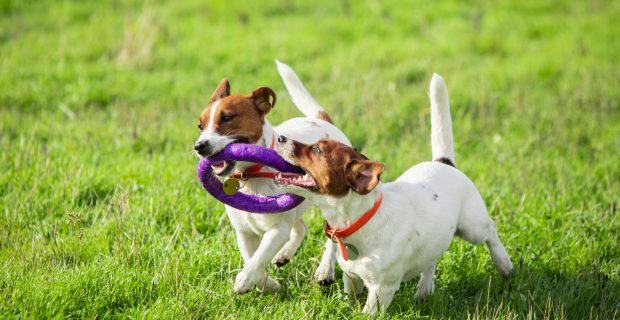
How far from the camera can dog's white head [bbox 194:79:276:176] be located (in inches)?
194

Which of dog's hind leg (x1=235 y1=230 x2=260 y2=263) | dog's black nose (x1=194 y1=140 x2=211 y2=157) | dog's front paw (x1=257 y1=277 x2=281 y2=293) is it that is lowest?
dog's front paw (x1=257 y1=277 x2=281 y2=293)

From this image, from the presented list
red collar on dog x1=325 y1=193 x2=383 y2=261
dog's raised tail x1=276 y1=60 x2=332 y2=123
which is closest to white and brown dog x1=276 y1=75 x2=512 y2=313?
red collar on dog x1=325 y1=193 x2=383 y2=261

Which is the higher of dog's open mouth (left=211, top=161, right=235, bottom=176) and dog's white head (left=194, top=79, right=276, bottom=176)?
dog's white head (left=194, top=79, right=276, bottom=176)

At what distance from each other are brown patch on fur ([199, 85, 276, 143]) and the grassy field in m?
1.00

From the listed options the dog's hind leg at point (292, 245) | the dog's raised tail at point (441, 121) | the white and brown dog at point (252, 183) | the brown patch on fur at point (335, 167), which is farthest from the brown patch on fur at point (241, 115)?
the dog's raised tail at point (441, 121)

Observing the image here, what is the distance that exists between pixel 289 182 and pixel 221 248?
55.3 inches

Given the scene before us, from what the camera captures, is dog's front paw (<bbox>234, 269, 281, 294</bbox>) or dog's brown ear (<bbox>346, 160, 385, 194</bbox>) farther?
dog's front paw (<bbox>234, 269, 281, 294</bbox>)

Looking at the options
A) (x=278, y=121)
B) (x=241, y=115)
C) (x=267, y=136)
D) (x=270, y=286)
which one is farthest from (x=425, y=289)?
(x=278, y=121)

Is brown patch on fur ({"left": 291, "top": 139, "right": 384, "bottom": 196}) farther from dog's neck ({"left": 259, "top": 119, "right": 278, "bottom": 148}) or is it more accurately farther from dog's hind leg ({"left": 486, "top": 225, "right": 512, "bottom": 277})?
dog's hind leg ({"left": 486, "top": 225, "right": 512, "bottom": 277})

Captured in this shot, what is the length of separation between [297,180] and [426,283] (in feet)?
5.11

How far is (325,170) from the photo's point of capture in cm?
455

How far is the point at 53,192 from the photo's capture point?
6.49 meters

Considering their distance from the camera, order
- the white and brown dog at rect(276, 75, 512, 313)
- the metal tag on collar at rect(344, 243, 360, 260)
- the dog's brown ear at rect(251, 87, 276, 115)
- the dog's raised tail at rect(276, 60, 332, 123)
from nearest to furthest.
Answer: the white and brown dog at rect(276, 75, 512, 313) < the metal tag on collar at rect(344, 243, 360, 260) < the dog's brown ear at rect(251, 87, 276, 115) < the dog's raised tail at rect(276, 60, 332, 123)

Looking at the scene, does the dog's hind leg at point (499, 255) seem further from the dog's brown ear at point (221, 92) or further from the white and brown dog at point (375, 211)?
the dog's brown ear at point (221, 92)
